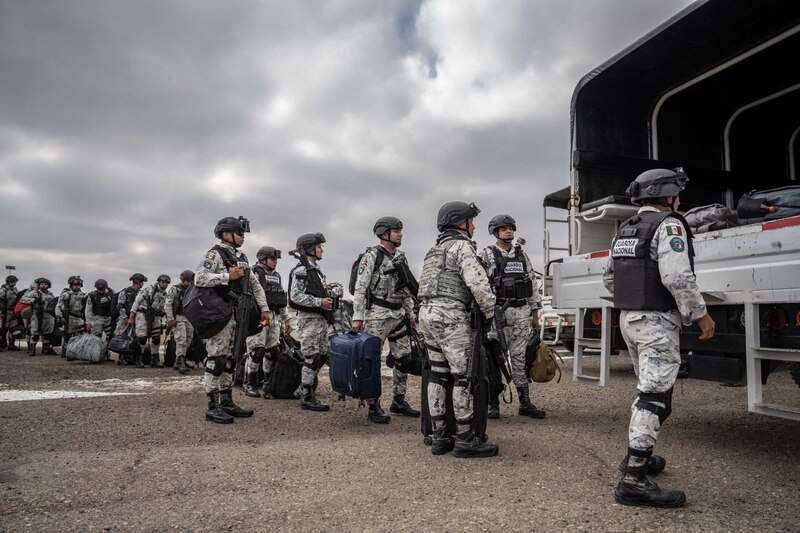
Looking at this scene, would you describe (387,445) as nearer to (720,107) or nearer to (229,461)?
(229,461)

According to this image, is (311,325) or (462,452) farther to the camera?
(311,325)

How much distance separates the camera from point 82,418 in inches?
205

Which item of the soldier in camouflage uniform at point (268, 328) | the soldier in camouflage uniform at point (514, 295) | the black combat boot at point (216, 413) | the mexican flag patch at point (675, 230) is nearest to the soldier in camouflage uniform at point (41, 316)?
the soldier in camouflage uniform at point (268, 328)

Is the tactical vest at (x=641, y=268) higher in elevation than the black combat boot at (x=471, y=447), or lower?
higher

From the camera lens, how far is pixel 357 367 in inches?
195

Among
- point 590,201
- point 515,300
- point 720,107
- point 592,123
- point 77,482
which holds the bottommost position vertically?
point 77,482

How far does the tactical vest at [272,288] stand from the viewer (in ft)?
23.4

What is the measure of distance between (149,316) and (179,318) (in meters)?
0.99

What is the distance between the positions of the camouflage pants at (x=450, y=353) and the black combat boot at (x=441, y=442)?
5 cm

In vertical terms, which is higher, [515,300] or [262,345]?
[515,300]

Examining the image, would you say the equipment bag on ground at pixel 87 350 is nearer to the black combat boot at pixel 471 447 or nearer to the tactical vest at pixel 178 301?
the tactical vest at pixel 178 301

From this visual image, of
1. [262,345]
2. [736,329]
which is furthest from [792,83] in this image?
[262,345]

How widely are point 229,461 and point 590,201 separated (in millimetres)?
3951

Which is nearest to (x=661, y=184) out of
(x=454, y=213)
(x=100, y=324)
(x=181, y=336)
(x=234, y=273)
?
(x=454, y=213)
